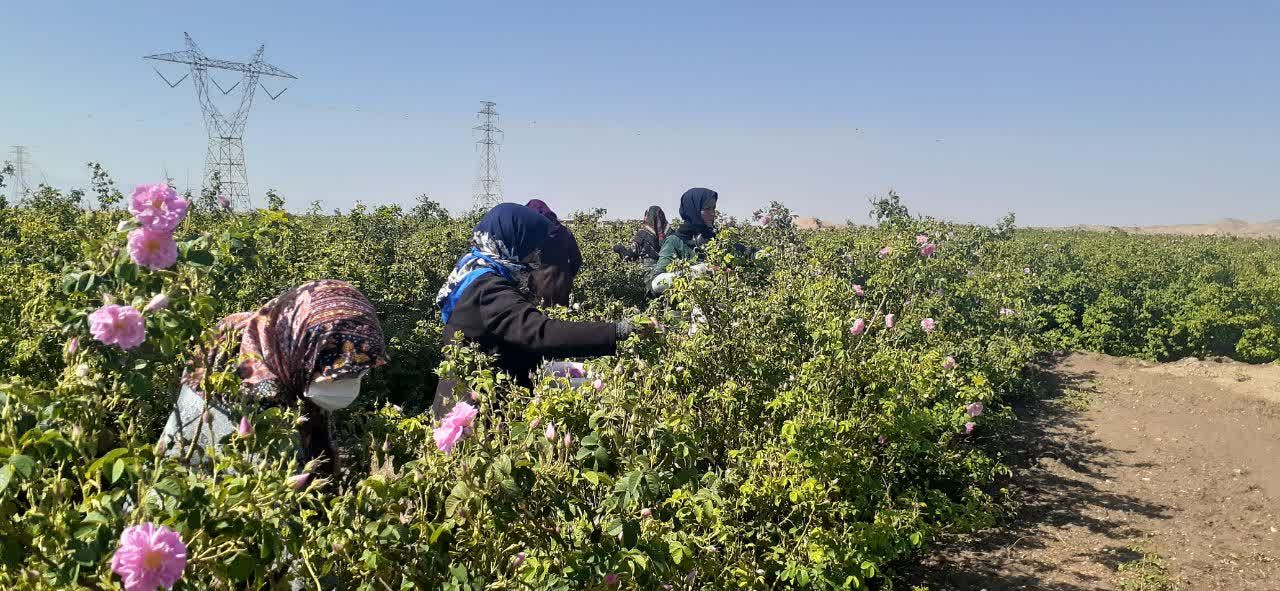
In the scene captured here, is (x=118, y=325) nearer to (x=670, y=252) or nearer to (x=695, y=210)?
(x=670, y=252)

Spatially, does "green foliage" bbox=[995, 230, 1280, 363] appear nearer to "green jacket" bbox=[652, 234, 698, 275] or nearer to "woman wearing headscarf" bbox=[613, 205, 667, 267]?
"woman wearing headscarf" bbox=[613, 205, 667, 267]

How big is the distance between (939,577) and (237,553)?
372cm


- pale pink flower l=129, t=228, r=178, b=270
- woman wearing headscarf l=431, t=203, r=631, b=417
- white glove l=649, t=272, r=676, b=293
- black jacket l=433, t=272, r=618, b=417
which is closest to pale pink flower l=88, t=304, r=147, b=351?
pale pink flower l=129, t=228, r=178, b=270

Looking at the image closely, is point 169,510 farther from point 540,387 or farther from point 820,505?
point 820,505

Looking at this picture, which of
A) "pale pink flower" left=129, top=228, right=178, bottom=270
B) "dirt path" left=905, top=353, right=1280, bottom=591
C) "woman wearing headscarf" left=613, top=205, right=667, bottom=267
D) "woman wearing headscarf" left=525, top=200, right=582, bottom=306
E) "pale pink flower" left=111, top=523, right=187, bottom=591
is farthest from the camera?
"woman wearing headscarf" left=613, top=205, right=667, bottom=267

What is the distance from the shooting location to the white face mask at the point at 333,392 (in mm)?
2182

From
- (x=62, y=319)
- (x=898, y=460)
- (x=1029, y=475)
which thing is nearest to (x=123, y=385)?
(x=62, y=319)

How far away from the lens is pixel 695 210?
22.0 ft

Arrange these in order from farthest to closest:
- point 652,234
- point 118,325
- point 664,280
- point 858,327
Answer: point 652,234, point 664,280, point 858,327, point 118,325

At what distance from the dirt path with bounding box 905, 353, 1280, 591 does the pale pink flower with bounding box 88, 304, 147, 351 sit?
3.67 meters

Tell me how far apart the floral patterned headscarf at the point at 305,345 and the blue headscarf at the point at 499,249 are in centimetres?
87

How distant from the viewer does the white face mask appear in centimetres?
218

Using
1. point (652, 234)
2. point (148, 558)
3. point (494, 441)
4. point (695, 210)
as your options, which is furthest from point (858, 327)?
point (652, 234)

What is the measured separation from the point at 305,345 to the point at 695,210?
4.77 meters
